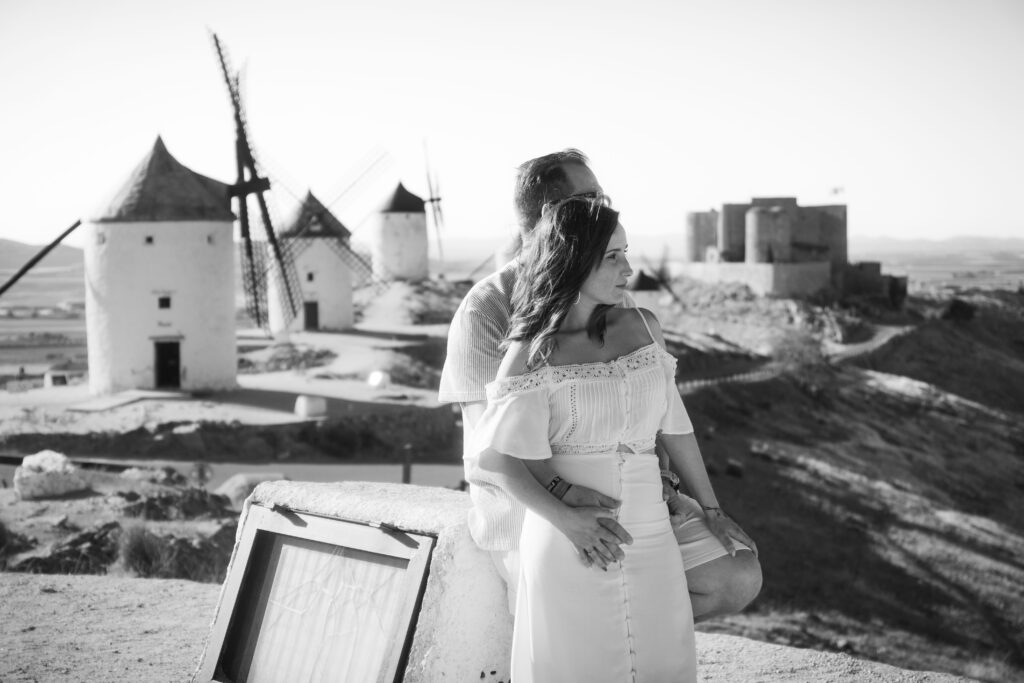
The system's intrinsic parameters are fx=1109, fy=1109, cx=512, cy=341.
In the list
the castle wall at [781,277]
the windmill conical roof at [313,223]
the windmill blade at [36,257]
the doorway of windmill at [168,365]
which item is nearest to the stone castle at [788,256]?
the castle wall at [781,277]

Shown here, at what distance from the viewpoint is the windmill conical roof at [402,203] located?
32.8m

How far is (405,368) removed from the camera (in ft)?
74.0

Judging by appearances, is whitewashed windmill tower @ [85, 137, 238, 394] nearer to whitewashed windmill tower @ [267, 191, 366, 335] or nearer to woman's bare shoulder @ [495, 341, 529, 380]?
whitewashed windmill tower @ [267, 191, 366, 335]

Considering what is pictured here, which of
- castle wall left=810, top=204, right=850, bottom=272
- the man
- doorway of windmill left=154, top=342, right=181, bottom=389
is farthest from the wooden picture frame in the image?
castle wall left=810, top=204, right=850, bottom=272

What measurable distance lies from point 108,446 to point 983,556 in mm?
13579

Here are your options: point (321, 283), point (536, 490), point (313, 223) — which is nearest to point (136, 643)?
point (536, 490)

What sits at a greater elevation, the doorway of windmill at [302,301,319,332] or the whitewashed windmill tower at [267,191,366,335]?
the whitewashed windmill tower at [267,191,366,335]

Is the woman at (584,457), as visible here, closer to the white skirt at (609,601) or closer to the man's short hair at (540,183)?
the white skirt at (609,601)

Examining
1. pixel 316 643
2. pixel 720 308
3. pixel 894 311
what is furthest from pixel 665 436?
pixel 894 311

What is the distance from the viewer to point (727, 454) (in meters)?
22.0

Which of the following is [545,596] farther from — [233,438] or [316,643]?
[233,438]

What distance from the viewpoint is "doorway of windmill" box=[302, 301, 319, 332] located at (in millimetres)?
26984

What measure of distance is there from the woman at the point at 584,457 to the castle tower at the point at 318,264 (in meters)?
23.8

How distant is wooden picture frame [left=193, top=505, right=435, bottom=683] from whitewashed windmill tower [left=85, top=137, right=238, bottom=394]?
50.4 ft
